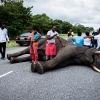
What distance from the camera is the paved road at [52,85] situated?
5477mm

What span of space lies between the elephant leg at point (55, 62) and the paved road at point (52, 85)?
0.72 feet

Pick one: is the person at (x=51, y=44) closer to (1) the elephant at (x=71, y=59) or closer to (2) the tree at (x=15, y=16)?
(1) the elephant at (x=71, y=59)

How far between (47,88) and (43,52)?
Answer: 4297 mm

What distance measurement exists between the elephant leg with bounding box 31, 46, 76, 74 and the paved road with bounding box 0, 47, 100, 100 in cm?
22

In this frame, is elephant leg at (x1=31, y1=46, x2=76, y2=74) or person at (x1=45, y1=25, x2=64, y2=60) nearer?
elephant leg at (x1=31, y1=46, x2=76, y2=74)

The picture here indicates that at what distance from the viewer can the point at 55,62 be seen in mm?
8656

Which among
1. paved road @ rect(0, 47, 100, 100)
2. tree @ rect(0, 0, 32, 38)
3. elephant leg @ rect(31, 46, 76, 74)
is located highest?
tree @ rect(0, 0, 32, 38)

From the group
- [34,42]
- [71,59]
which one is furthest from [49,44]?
[71,59]

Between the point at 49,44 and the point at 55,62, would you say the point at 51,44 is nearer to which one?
the point at 49,44

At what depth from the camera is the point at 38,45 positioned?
10.6 meters

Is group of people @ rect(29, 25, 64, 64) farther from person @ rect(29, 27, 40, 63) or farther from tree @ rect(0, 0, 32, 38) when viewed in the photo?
tree @ rect(0, 0, 32, 38)

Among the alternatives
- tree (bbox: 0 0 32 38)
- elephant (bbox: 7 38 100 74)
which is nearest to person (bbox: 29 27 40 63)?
elephant (bbox: 7 38 100 74)

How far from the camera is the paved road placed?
5.48 m

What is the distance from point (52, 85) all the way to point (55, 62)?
6.97 ft
